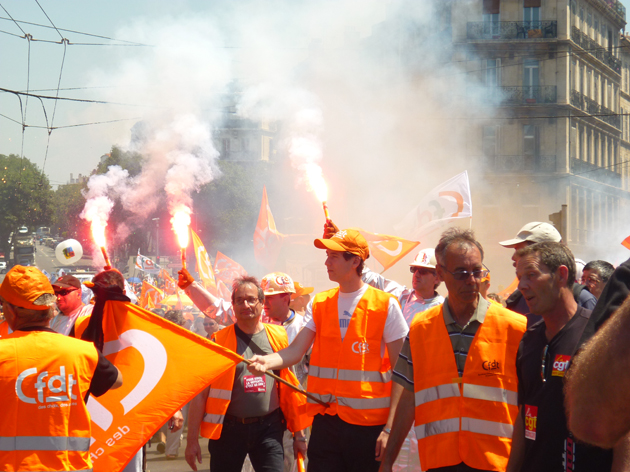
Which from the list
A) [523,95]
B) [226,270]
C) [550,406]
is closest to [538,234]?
[550,406]

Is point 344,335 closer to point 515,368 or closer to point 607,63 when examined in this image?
point 515,368

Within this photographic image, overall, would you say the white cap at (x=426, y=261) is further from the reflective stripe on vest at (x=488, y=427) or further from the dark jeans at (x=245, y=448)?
the reflective stripe on vest at (x=488, y=427)

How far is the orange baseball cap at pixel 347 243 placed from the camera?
428 cm

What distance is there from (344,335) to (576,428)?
111 inches

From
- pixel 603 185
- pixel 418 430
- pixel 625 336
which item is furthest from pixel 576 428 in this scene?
pixel 603 185

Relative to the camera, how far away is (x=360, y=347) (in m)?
4.11

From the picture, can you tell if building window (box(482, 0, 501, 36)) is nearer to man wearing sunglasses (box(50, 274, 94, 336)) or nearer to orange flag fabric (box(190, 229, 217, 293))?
orange flag fabric (box(190, 229, 217, 293))

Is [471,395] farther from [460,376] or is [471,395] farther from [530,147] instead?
[530,147]

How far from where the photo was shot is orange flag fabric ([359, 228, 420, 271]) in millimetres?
10582

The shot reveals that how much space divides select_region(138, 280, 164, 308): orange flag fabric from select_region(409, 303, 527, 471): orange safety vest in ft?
41.9

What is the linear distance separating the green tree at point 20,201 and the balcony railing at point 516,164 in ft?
150

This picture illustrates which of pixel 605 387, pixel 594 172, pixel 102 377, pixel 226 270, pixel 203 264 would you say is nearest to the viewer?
pixel 605 387

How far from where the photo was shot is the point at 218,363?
4.27 meters

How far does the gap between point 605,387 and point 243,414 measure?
3644 mm
